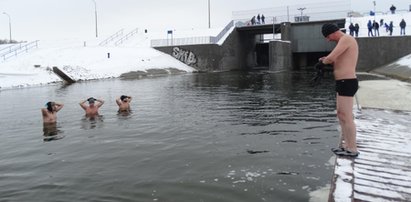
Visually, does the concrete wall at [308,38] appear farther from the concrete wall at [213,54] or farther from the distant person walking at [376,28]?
the concrete wall at [213,54]

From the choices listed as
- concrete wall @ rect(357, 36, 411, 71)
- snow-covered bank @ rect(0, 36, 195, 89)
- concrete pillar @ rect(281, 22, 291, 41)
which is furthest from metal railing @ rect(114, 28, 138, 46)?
concrete wall @ rect(357, 36, 411, 71)

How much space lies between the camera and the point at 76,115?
698 inches

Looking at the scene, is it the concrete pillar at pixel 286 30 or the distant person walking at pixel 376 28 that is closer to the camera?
the distant person walking at pixel 376 28

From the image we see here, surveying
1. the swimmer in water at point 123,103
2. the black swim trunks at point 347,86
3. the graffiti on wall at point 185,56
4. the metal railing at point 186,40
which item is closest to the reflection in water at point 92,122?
the swimmer in water at point 123,103

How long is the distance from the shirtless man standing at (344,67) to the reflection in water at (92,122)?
918 centimetres

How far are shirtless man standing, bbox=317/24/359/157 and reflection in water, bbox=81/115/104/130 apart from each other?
9.18 metres

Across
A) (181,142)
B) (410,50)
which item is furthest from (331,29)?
(410,50)

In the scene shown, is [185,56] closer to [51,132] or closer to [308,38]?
[308,38]

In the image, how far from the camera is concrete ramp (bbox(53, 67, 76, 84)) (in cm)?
Answer: 4101

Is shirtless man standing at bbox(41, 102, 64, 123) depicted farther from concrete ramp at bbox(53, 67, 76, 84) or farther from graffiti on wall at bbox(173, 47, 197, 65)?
graffiti on wall at bbox(173, 47, 197, 65)

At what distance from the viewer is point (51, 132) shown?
14.1m

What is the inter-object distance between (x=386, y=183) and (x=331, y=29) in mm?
2865

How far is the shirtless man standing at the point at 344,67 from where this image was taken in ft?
25.0

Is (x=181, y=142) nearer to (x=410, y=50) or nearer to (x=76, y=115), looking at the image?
(x=76, y=115)
